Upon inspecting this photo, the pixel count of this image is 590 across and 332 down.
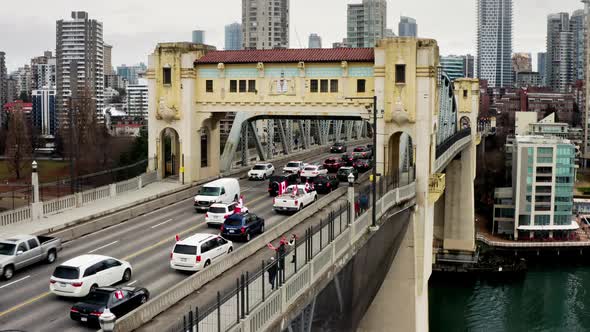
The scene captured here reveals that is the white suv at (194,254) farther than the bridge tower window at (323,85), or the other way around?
the bridge tower window at (323,85)

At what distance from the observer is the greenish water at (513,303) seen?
2216 inches

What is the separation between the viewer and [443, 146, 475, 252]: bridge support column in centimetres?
7588

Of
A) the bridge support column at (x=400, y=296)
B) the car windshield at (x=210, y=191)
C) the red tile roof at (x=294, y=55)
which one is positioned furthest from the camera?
the red tile roof at (x=294, y=55)

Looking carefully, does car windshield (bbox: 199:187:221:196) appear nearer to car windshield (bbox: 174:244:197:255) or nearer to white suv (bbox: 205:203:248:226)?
white suv (bbox: 205:203:248:226)

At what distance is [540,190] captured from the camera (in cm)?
9119

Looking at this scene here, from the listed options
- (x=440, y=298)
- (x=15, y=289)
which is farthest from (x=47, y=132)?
(x=15, y=289)

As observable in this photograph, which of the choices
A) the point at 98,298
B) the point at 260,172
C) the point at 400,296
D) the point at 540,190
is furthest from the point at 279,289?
the point at 540,190

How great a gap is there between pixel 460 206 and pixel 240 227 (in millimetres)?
52415

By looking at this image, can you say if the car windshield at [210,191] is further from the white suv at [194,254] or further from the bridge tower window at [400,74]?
the bridge tower window at [400,74]

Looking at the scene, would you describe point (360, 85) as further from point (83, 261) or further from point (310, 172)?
point (83, 261)

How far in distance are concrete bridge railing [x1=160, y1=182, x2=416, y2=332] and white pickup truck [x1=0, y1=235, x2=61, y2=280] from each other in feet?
27.3

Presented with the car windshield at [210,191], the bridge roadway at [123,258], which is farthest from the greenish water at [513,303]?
the car windshield at [210,191]

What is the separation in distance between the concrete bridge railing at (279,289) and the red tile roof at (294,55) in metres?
16.6

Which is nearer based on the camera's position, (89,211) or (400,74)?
(89,211)
